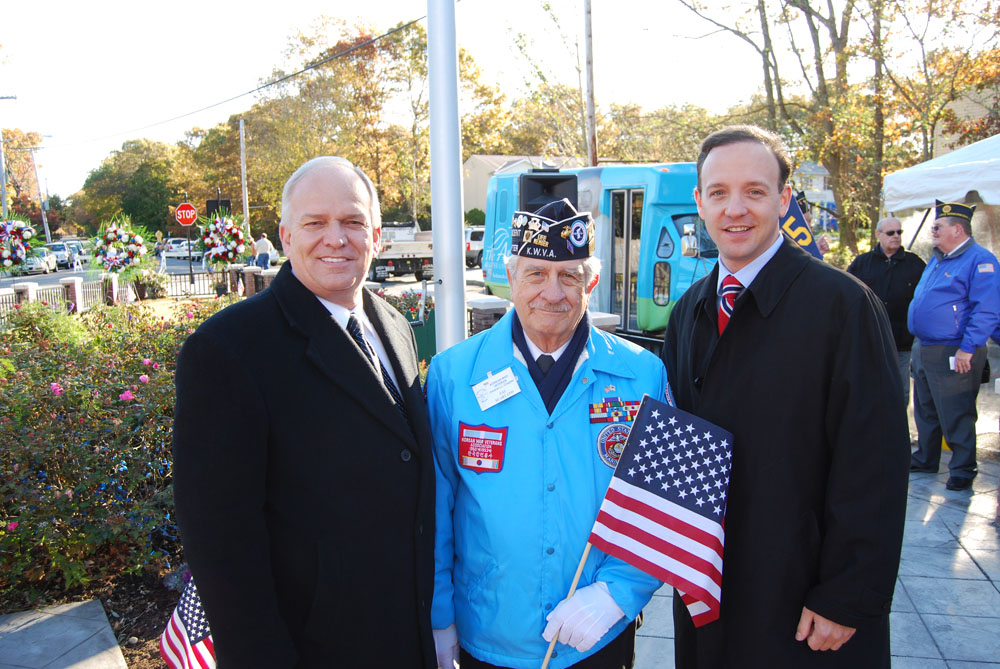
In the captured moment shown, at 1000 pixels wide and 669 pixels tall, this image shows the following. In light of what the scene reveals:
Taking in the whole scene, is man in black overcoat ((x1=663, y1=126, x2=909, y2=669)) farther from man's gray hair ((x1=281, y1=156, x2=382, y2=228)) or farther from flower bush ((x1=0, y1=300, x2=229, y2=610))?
flower bush ((x1=0, y1=300, x2=229, y2=610))

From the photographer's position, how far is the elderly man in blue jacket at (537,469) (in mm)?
2133

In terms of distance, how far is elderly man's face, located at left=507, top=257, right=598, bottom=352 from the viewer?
2.28 meters

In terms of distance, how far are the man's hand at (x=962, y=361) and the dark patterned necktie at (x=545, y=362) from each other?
15.5 ft

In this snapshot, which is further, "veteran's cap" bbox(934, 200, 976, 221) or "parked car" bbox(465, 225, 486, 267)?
"parked car" bbox(465, 225, 486, 267)

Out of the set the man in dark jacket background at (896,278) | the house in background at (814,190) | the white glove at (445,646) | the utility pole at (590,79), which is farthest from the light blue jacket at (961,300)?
the utility pole at (590,79)

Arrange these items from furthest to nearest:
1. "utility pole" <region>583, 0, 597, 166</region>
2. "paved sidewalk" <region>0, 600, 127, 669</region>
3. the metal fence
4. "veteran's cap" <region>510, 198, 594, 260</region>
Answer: the metal fence < "utility pole" <region>583, 0, 597, 166</region> < "paved sidewalk" <region>0, 600, 127, 669</region> < "veteran's cap" <region>510, 198, 594, 260</region>

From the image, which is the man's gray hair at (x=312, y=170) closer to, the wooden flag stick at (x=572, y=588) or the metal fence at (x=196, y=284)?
the wooden flag stick at (x=572, y=588)

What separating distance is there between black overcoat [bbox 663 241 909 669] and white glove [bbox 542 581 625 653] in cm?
42

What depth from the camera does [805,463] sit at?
2070mm

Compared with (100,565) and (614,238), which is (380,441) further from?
(614,238)

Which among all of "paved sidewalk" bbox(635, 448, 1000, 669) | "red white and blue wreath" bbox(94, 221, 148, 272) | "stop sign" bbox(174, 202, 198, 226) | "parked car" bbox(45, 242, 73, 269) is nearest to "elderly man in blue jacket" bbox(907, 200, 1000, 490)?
"paved sidewalk" bbox(635, 448, 1000, 669)

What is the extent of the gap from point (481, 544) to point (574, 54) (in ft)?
73.3

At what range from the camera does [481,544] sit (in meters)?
2.19

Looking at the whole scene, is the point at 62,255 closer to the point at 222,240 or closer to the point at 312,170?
the point at 222,240
